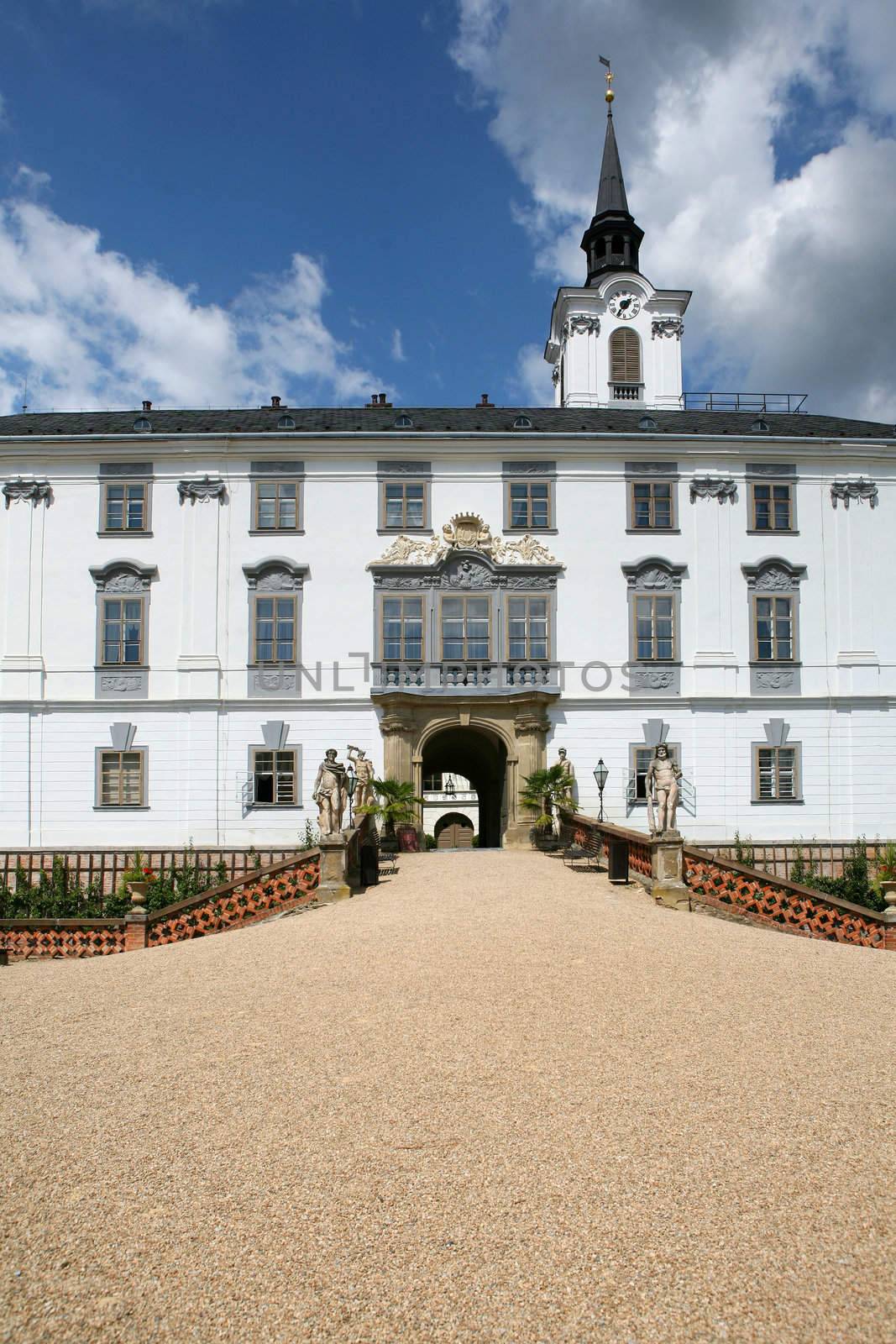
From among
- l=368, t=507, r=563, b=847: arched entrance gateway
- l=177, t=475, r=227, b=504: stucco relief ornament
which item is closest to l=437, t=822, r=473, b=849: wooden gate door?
l=368, t=507, r=563, b=847: arched entrance gateway

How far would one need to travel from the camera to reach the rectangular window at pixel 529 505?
26906 millimetres

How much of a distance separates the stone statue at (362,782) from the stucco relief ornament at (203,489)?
27.9ft

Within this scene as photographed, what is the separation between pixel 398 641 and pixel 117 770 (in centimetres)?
810

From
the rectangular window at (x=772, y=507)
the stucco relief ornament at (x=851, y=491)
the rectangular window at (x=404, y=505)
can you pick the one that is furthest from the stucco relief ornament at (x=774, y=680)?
the rectangular window at (x=404, y=505)

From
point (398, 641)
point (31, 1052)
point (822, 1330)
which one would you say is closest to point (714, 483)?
point (398, 641)

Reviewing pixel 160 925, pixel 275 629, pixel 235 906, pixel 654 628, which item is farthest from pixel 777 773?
pixel 160 925

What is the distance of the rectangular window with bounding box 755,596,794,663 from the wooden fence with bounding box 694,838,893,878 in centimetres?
493

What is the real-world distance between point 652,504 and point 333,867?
600 inches

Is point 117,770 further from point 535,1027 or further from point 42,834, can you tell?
point 535,1027

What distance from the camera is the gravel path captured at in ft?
14.6

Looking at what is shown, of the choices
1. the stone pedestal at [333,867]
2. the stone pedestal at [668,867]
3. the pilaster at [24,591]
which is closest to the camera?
the stone pedestal at [668,867]

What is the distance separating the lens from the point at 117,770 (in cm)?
2591

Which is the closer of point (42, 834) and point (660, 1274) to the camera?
point (660, 1274)

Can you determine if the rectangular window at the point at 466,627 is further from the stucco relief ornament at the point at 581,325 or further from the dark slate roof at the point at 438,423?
the stucco relief ornament at the point at 581,325
